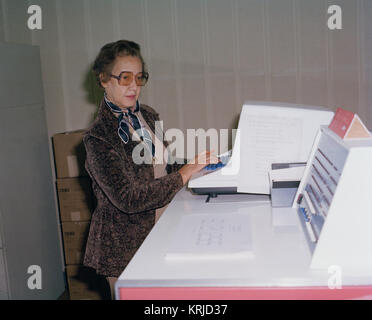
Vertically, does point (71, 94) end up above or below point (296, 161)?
above

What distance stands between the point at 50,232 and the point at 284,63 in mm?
1980

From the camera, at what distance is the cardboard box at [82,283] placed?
3.27m

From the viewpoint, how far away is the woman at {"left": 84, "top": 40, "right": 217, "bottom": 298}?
1.79 meters

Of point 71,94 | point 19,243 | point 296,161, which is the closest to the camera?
point 296,161

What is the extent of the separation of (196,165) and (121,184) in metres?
0.32

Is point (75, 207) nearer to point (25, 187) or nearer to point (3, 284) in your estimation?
→ point (25, 187)

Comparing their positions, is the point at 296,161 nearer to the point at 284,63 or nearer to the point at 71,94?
the point at 284,63

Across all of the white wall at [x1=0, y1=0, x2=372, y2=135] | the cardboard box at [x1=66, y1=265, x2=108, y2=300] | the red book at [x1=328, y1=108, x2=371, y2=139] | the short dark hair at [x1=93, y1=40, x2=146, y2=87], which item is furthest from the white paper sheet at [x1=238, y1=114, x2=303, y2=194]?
the cardboard box at [x1=66, y1=265, x2=108, y2=300]

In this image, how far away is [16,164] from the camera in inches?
115

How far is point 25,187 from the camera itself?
3021mm

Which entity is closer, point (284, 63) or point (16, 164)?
point (16, 164)

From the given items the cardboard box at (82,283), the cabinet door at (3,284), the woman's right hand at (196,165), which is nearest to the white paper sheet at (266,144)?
the woman's right hand at (196,165)

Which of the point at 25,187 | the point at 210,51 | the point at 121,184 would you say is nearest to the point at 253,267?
the point at 121,184

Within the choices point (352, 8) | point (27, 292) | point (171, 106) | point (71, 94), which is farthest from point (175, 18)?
point (27, 292)
